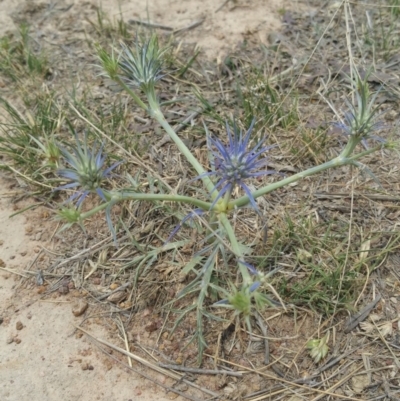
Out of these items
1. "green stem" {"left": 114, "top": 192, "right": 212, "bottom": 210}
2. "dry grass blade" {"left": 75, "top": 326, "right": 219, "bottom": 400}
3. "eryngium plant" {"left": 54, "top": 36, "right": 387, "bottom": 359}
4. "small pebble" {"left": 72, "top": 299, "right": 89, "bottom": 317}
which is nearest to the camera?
"eryngium plant" {"left": 54, "top": 36, "right": 387, "bottom": 359}

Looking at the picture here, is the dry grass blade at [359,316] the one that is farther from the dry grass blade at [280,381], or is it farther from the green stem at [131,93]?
the green stem at [131,93]

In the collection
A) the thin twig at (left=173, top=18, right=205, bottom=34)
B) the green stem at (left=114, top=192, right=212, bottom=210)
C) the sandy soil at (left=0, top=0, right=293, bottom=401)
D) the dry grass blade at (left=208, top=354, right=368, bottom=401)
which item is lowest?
the dry grass blade at (left=208, top=354, right=368, bottom=401)

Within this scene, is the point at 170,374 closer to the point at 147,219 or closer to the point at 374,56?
the point at 147,219

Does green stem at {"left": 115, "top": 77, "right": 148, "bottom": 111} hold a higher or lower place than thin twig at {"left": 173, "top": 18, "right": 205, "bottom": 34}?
higher

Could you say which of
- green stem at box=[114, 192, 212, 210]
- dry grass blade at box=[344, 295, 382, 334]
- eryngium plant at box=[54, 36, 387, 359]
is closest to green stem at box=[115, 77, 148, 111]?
eryngium plant at box=[54, 36, 387, 359]

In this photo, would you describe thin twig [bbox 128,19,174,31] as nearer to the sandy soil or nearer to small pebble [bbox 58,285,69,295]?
the sandy soil

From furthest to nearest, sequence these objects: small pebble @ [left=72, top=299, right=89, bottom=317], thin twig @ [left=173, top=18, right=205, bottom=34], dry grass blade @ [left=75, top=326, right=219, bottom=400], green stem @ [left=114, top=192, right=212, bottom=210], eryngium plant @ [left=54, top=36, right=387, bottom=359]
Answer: thin twig @ [left=173, top=18, right=205, bottom=34] → small pebble @ [left=72, top=299, right=89, bottom=317] → dry grass blade @ [left=75, top=326, right=219, bottom=400] → green stem @ [left=114, top=192, right=212, bottom=210] → eryngium plant @ [left=54, top=36, right=387, bottom=359]

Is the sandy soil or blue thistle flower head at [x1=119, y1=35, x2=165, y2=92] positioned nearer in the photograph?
the sandy soil

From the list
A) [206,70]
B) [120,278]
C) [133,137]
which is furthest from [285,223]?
[206,70]

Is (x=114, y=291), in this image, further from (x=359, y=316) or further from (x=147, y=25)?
(x=147, y=25)
